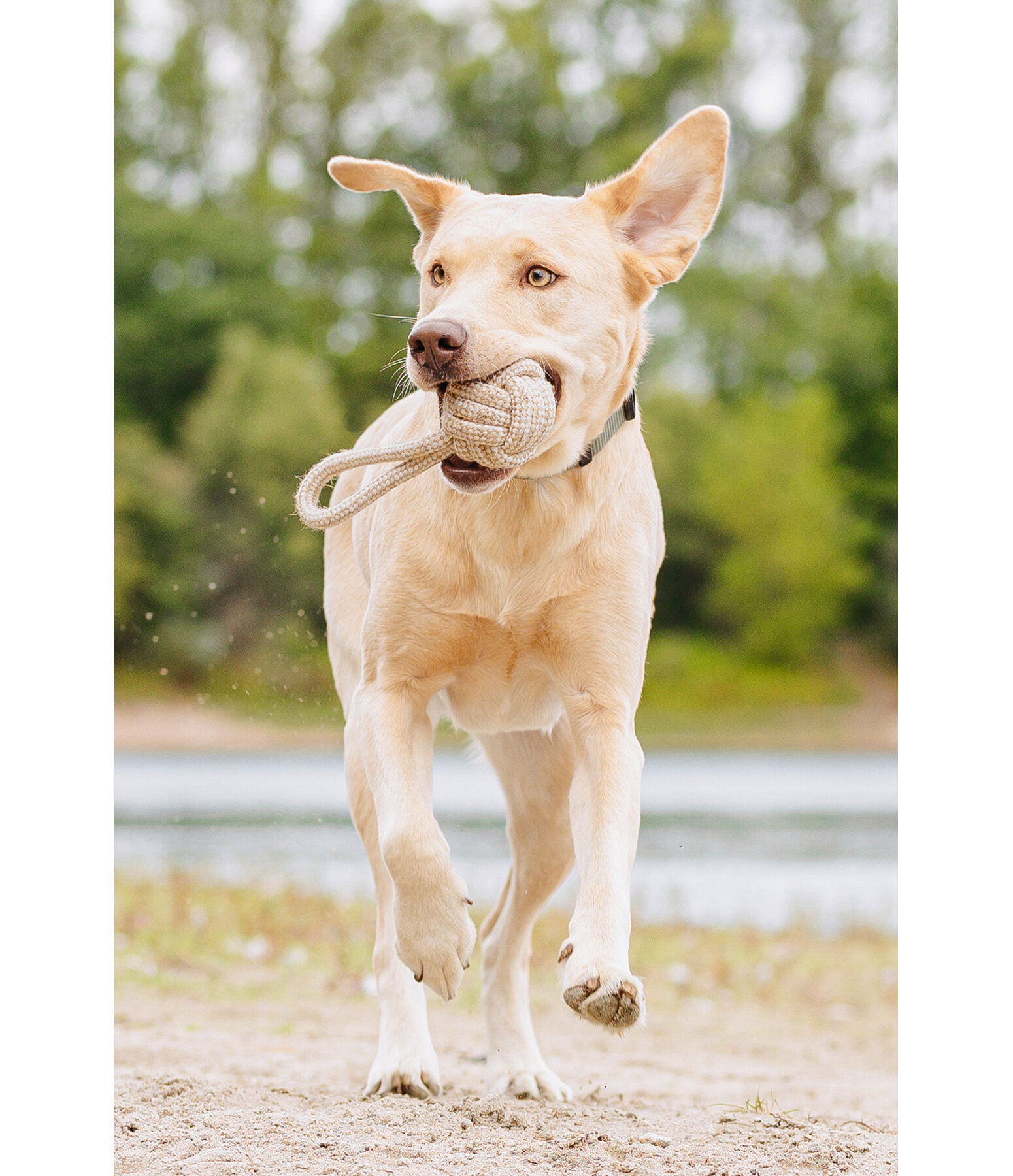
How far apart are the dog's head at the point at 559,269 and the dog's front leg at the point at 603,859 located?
0.65m

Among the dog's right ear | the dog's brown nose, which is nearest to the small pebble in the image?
the dog's brown nose

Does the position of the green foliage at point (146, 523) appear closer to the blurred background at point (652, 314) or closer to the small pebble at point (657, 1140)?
the blurred background at point (652, 314)

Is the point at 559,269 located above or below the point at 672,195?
below

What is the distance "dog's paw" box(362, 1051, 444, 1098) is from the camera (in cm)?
376

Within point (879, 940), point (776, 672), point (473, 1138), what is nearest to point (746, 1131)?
point (473, 1138)

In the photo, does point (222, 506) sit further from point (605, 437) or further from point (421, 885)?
point (421, 885)

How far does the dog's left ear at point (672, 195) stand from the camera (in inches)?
131

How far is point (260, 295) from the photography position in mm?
21109

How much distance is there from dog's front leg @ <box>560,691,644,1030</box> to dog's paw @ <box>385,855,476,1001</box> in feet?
0.81

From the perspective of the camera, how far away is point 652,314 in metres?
17.8

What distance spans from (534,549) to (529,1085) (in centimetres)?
168

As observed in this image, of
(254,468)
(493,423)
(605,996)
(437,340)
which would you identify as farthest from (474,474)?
(254,468)

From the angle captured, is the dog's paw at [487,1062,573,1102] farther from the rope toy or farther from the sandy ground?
the rope toy

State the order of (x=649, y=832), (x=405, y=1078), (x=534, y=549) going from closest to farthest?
1. (x=534, y=549)
2. (x=405, y=1078)
3. (x=649, y=832)
